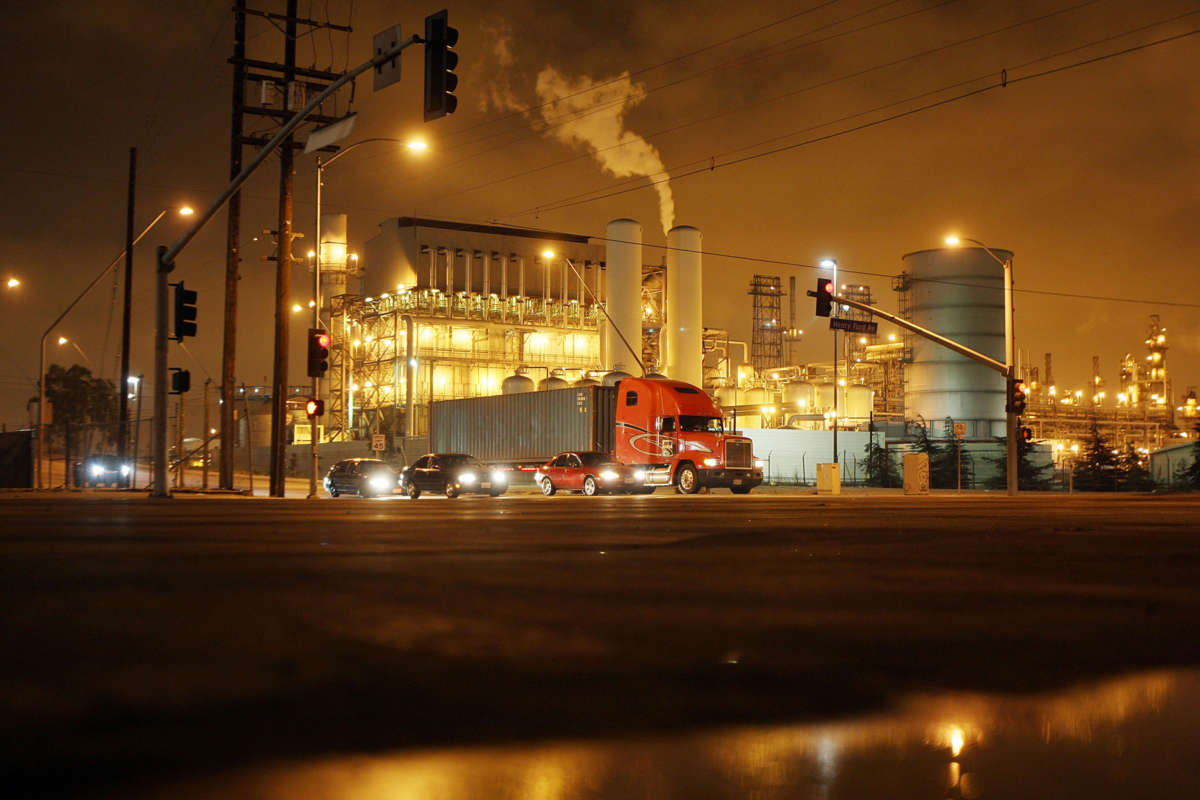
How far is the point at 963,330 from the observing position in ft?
216

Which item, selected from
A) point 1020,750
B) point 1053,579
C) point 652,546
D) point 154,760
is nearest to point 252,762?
point 154,760

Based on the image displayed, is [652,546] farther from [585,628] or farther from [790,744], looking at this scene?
[790,744]

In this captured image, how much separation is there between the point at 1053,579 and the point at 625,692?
5.76 meters

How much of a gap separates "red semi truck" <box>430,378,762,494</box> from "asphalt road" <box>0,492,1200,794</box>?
84.0 feet

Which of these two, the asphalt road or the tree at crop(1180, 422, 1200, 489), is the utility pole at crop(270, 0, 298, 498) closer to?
the asphalt road

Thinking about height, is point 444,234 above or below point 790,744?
above

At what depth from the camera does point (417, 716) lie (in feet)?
13.9

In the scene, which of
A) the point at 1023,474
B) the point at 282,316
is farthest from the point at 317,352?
the point at 1023,474

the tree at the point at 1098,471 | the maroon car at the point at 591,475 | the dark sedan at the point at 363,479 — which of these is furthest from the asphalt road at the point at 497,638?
the tree at the point at 1098,471

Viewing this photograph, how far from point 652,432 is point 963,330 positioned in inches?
1371

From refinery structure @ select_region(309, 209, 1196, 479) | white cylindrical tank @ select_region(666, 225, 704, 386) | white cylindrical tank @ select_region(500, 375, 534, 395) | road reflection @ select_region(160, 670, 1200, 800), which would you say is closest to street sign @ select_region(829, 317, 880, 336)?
refinery structure @ select_region(309, 209, 1196, 479)

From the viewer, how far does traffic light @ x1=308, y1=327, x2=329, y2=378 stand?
31.7 meters

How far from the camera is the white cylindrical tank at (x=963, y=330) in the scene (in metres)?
65.8

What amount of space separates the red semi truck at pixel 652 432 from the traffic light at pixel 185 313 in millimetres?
16199
